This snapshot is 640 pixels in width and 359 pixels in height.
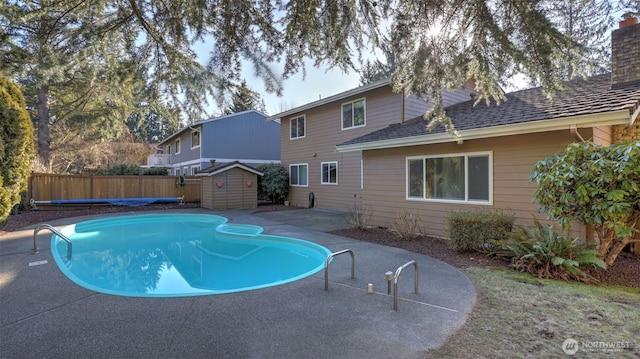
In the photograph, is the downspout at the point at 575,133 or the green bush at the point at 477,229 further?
the green bush at the point at 477,229

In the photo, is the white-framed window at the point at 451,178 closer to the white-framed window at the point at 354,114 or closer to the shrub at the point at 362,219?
the shrub at the point at 362,219

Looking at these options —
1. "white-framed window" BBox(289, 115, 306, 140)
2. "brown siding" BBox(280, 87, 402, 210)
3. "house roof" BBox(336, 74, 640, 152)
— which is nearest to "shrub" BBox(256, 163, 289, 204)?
"brown siding" BBox(280, 87, 402, 210)

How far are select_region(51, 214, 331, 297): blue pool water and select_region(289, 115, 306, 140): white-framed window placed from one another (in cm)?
698

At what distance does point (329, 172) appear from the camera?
47.3ft

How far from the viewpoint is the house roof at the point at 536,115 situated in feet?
18.3

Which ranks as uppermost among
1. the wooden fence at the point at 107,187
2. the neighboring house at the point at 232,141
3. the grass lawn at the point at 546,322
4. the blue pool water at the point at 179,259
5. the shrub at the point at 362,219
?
the neighboring house at the point at 232,141

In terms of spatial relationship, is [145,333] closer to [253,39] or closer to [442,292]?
[253,39]

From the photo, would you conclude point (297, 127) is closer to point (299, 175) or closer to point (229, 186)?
point (299, 175)

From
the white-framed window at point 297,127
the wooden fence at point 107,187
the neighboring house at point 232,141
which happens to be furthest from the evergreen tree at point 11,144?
the neighboring house at point 232,141

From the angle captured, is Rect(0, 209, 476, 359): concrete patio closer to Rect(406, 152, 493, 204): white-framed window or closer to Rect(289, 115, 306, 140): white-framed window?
Rect(406, 152, 493, 204): white-framed window

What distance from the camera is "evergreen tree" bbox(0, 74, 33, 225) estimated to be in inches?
303

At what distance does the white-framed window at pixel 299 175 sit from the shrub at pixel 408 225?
758 centimetres

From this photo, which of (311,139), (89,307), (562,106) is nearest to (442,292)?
(89,307)

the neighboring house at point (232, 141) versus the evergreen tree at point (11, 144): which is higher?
the neighboring house at point (232, 141)
